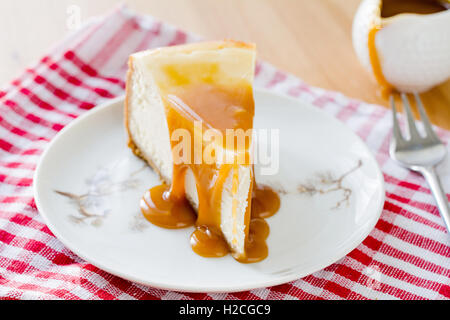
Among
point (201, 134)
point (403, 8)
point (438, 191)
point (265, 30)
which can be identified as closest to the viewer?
point (201, 134)

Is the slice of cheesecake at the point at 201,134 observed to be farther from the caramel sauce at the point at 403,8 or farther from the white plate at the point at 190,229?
the caramel sauce at the point at 403,8

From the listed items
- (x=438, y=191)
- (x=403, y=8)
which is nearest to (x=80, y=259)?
(x=438, y=191)

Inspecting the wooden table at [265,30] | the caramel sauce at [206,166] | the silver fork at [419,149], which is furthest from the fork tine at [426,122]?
the caramel sauce at [206,166]

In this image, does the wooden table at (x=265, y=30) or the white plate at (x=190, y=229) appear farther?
the wooden table at (x=265, y=30)

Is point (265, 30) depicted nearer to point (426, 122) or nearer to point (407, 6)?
point (407, 6)

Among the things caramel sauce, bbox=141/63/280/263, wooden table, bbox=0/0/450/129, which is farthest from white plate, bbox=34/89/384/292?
wooden table, bbox=0/0/450/129

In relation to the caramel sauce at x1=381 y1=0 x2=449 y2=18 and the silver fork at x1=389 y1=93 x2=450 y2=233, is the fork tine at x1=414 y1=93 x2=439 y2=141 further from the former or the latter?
the caramel sauce at x1=381 y1=0 x2=449 y2=18
